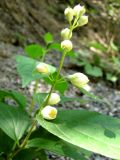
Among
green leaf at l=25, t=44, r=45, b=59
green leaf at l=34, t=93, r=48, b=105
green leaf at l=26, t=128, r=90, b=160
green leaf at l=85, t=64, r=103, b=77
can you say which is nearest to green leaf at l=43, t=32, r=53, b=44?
green leaf at l=25, t=44, r=45, b=59

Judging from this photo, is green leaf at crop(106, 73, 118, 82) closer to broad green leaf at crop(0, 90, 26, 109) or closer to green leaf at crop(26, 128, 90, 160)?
broad green leaf at crop(0, 90, 26, 109)

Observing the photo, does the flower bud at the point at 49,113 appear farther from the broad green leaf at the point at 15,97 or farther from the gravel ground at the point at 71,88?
the gravel ground at the point at 71,88

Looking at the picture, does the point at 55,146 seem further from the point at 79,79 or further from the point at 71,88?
the point at 71,88

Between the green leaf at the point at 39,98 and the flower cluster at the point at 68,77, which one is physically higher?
the flower cluster at the point at 68,77

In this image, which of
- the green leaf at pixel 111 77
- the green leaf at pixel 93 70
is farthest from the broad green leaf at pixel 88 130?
A: the green leaf at pixel 111 77

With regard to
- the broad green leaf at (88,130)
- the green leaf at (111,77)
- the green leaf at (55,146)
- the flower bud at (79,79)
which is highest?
the flower bud at (79,79)

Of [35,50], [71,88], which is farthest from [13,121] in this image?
[71,88]
